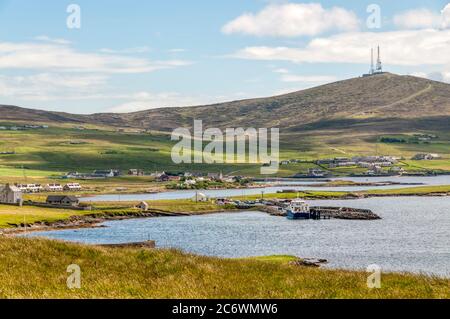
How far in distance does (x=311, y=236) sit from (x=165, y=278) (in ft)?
342

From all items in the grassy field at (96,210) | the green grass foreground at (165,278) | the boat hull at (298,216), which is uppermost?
the green grass foreground at (165,278)

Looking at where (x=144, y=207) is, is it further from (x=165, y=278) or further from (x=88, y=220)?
(x=165, y=278)

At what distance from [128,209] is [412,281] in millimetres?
152233

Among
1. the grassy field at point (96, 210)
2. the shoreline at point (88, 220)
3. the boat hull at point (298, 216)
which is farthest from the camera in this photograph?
the boat hull at point (298, 216)

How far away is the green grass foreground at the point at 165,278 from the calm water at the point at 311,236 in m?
51.9

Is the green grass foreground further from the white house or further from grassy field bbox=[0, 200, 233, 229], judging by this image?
the white house

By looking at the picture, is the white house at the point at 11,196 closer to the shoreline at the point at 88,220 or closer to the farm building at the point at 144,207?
the shoreline at the point at 88,220

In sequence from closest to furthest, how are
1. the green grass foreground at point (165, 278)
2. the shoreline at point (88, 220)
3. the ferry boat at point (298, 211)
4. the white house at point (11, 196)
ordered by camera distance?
the green grass foreground at point (165, 278)
the shoreline at point (88, 220)
the ferry boat at point (298, 211)
the white house at point (11, 196)

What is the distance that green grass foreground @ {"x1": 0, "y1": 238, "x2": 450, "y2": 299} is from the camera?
21688 millimetres

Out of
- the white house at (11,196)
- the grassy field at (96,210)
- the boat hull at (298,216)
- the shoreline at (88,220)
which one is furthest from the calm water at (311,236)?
the white house at (11,196)

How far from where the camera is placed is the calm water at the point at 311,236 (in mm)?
95188

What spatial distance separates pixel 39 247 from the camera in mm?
29688

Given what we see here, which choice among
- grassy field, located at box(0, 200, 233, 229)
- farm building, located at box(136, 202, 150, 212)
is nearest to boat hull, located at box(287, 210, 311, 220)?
grassy field, located at box(0, 200, 233, 229)
